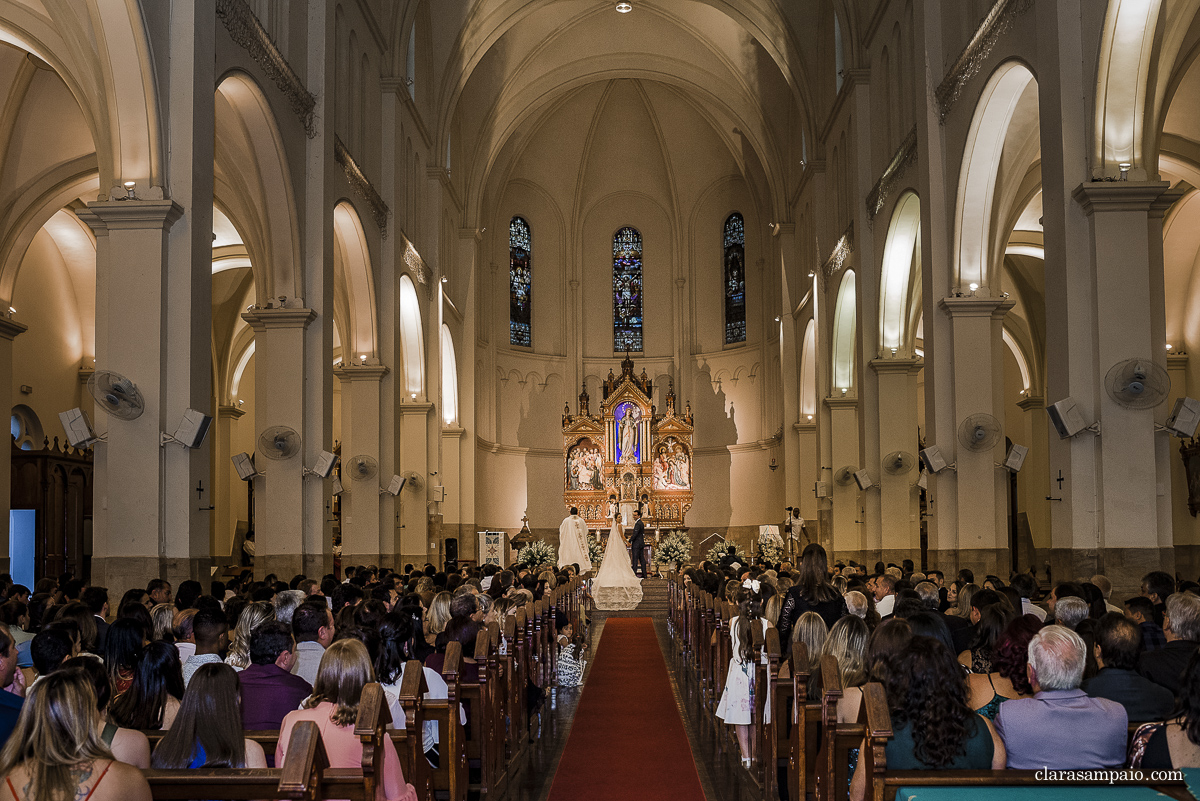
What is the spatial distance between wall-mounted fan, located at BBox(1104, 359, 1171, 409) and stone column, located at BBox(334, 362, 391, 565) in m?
12.8

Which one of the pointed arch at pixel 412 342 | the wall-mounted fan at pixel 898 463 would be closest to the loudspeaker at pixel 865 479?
the wall-mounted fan at pixel 898 463

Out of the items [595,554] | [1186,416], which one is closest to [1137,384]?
[1186,416]

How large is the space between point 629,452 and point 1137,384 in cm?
2418

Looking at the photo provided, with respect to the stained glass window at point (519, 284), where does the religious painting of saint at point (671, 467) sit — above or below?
below

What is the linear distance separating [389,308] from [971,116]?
10869 millimetres

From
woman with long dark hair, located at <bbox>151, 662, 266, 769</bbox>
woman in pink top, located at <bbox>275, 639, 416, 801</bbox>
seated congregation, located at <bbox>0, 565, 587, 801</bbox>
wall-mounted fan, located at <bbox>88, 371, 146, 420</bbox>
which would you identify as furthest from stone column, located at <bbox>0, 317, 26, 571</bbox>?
woman with long dark hair, located at <bbox>151, 662, 266, 769</bbox>

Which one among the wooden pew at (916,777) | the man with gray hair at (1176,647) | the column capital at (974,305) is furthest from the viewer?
the column capital at (974,305)

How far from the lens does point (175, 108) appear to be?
10.8 meters

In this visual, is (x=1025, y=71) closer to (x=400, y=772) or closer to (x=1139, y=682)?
(x=1139, y=682)

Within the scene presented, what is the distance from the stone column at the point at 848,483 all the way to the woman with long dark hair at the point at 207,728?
64.7 feet

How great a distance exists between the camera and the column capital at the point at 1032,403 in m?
27.1

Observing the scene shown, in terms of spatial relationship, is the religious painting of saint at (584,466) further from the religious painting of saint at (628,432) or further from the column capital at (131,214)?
the column capital at (131,214)

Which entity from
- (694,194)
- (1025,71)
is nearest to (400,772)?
(1025,71)

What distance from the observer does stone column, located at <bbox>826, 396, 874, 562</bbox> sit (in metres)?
23.2
